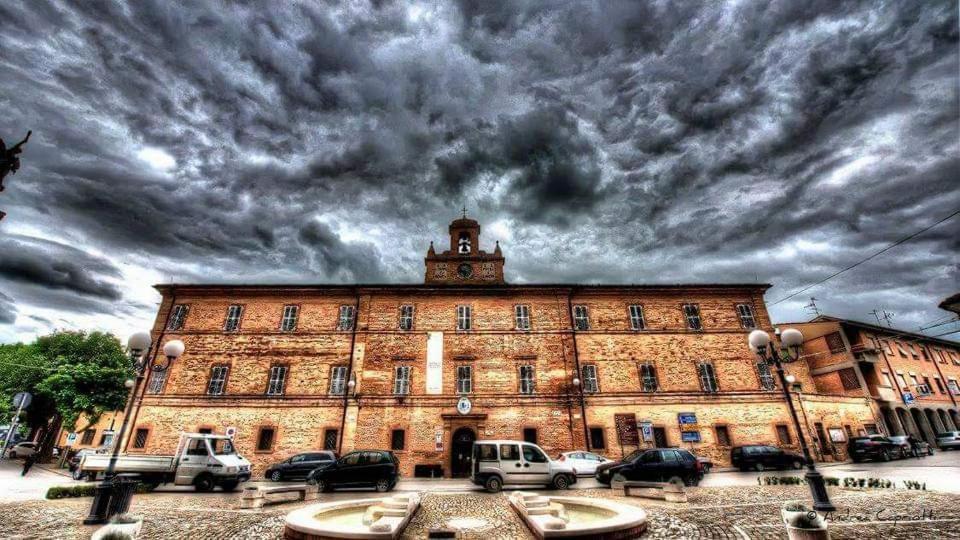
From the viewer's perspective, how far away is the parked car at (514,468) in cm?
1405

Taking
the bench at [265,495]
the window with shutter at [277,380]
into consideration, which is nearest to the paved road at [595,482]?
the bench at [265,495]

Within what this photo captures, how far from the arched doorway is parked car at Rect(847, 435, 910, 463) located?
21238mm

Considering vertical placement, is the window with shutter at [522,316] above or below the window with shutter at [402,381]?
above

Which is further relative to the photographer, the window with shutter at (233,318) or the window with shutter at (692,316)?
the window with shutter at (692,316)

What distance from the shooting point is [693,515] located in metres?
9.09

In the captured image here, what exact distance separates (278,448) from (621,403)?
18.3 meters

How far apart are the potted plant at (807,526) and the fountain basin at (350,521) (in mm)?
5887

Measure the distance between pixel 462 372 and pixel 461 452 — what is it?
4.07 meters

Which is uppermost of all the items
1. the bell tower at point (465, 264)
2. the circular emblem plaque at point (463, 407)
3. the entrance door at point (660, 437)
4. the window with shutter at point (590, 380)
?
the bell tower at point (465, 264)

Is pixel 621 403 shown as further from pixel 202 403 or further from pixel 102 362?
pixel 102 362

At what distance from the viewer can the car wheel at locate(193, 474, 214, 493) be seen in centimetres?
1443

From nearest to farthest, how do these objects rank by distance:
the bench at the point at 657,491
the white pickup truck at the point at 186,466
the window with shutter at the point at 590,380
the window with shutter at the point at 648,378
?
the bench at the point at 657,491, the white pickup truck at the point at 186,466, the window with shutter at the point at 590,380, the window with shutter at the point at 648,378

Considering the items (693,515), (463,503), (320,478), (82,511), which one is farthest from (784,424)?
(82,511)

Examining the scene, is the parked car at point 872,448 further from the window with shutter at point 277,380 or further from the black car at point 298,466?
the window with shutter at point 277,380
